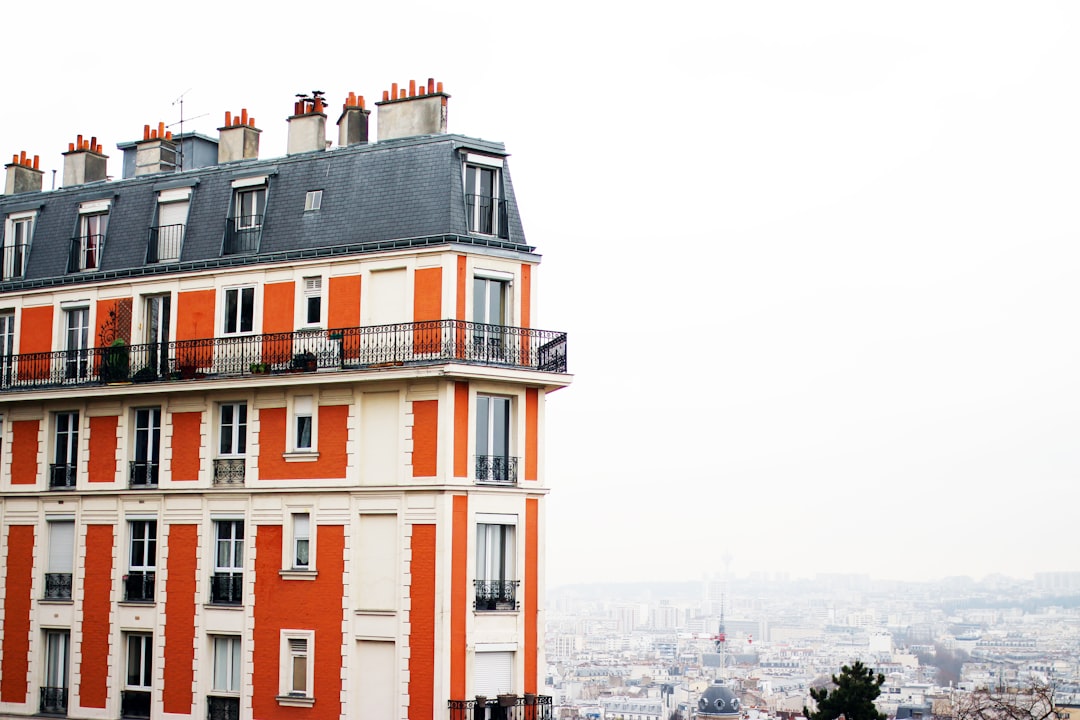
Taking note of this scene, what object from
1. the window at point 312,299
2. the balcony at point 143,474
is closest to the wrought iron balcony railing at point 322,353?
the window at point 312,299

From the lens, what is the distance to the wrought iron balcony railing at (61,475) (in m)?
31.0

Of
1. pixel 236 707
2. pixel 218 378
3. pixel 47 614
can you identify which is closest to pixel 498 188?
pixel 218 378

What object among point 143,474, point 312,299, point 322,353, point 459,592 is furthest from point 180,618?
point 312,299

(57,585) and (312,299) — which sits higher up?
(312,299)

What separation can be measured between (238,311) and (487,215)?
581cm

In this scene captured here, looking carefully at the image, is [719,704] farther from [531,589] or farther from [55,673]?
[531,589]

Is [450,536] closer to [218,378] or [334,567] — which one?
[334,567]

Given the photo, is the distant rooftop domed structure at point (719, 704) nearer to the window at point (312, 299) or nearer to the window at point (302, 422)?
the window at point (302, 422)

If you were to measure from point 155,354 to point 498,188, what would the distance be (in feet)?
27.8

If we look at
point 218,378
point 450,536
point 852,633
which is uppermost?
point 218,378

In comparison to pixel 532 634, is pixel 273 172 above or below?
above

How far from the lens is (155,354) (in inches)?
1192

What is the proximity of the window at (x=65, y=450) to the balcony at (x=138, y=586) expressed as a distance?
9.20ft

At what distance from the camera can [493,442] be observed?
89.2 feet
